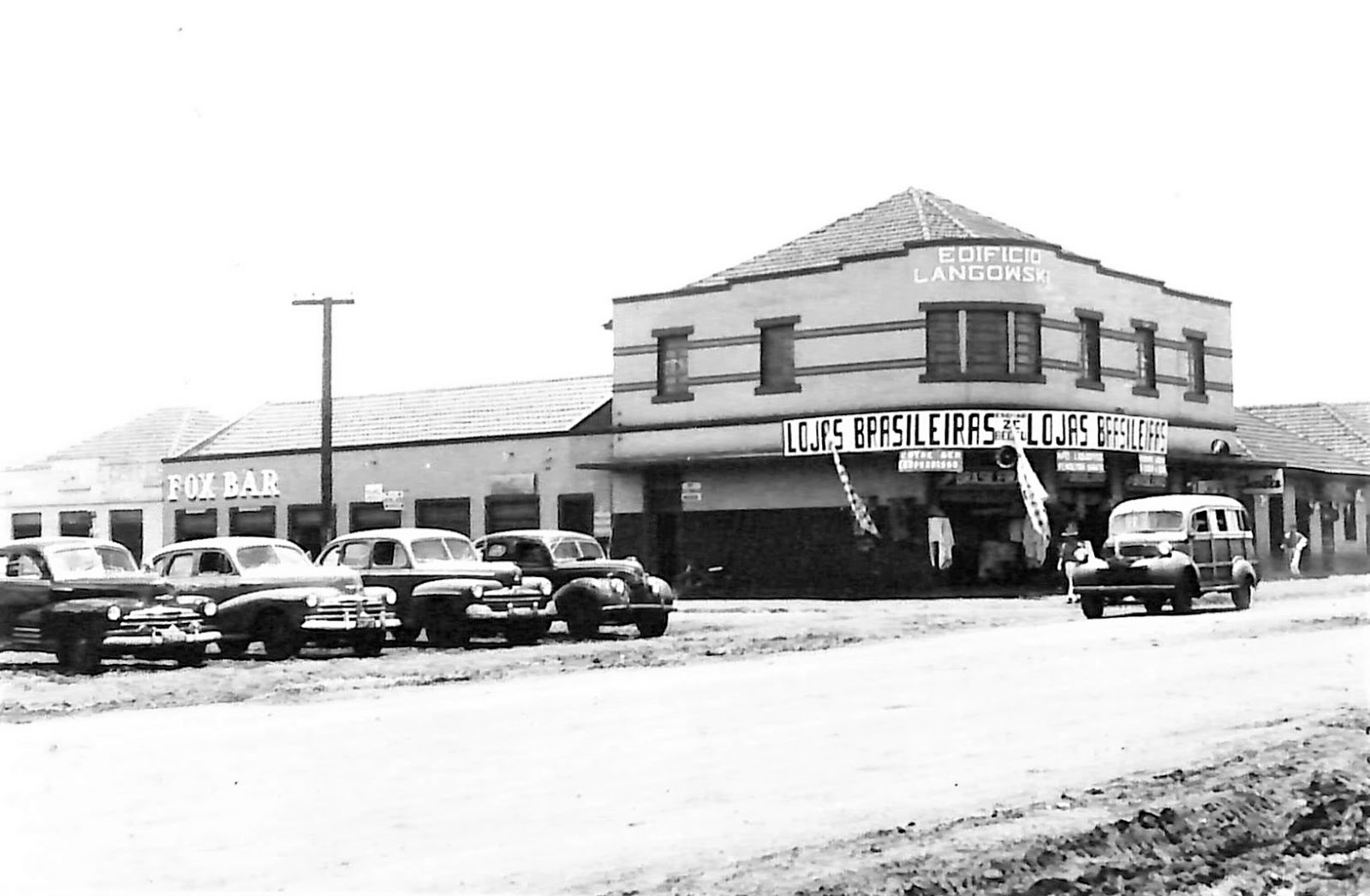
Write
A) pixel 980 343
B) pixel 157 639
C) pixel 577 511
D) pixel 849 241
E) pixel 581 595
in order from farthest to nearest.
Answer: pixel 849 241 → pixel 980 343 → pixel 577 511 → pixel 581 595 → pixel 157 639

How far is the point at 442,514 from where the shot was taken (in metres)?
24.0

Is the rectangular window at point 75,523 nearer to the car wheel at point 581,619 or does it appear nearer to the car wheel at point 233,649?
the car wheel at point 233,649

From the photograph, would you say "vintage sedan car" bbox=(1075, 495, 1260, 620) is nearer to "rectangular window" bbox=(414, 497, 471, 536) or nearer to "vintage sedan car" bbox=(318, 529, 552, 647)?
"vintage sedan car" bbox=(318, 529, 552, 647)

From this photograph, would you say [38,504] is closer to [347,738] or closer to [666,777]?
[347,738]

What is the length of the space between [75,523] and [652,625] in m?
7.66

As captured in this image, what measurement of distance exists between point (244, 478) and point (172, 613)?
845 centimetres

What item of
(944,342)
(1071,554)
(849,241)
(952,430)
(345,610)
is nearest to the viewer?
(345,610)

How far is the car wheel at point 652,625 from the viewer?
2269cm

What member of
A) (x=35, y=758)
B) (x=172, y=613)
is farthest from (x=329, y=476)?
(x=35, y=758)

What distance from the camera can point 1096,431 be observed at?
111 ft

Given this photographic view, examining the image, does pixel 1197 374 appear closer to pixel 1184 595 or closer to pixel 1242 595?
pixel 1242 595

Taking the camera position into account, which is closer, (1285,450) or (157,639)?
(157,639)

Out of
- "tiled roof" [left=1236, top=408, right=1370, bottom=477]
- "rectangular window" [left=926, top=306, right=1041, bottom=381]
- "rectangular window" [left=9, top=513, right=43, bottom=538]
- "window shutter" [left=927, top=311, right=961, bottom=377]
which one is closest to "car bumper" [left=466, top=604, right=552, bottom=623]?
"rectangular window" [left=9, top=513, right=43, bottom=538]

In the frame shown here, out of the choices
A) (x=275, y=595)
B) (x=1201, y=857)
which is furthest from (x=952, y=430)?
(x=1201, y=857)
